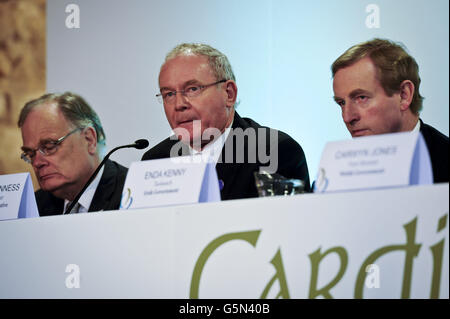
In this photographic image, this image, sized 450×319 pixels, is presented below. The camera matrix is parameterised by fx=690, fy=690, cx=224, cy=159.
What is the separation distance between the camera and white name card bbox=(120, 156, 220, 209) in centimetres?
189

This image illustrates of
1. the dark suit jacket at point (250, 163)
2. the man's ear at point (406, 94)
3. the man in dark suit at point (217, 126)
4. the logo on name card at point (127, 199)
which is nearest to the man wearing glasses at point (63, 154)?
the man in dark suit at point (217, 126)

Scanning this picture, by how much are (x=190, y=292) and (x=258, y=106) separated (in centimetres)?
147

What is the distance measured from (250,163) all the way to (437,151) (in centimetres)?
69

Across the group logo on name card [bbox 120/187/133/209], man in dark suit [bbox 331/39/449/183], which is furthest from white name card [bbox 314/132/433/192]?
man in dark suit [bbox 331/39/449/183]

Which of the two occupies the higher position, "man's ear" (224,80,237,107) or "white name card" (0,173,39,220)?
"man's ear" (224,80,237,107)

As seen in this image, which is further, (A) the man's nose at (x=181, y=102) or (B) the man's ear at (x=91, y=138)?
(B) the man's ear at (x=91, y=138)

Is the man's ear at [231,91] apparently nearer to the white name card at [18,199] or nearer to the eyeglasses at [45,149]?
the eyeglasses at [45,149]

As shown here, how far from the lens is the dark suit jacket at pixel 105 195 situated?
2.88m

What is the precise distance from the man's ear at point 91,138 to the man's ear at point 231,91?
0.74m

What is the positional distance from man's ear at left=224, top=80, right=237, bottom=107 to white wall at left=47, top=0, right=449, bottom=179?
10 centimetres

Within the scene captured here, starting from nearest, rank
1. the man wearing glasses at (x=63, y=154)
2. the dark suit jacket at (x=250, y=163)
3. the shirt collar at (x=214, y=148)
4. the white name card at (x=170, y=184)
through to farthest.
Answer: the white name card at (x=170, y=184)
the dark suit jacket at (x=250, y=163)
the shirt collar at (x=214, y=148)
the man wearing glasses at (x=63, y=154)

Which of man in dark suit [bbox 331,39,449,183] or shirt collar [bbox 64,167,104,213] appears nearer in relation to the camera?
man in dark suit [bbox 331,39,449,183]

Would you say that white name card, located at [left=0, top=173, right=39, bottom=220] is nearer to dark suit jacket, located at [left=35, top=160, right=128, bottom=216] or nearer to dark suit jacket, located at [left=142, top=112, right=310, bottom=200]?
dark suit jacket, located at [left=35, top=160, right=128, bottom=216]

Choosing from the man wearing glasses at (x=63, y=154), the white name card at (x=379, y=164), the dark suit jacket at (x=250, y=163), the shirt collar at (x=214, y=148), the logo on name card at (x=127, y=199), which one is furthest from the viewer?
the man wearing glasses at (x=63, y=154)
